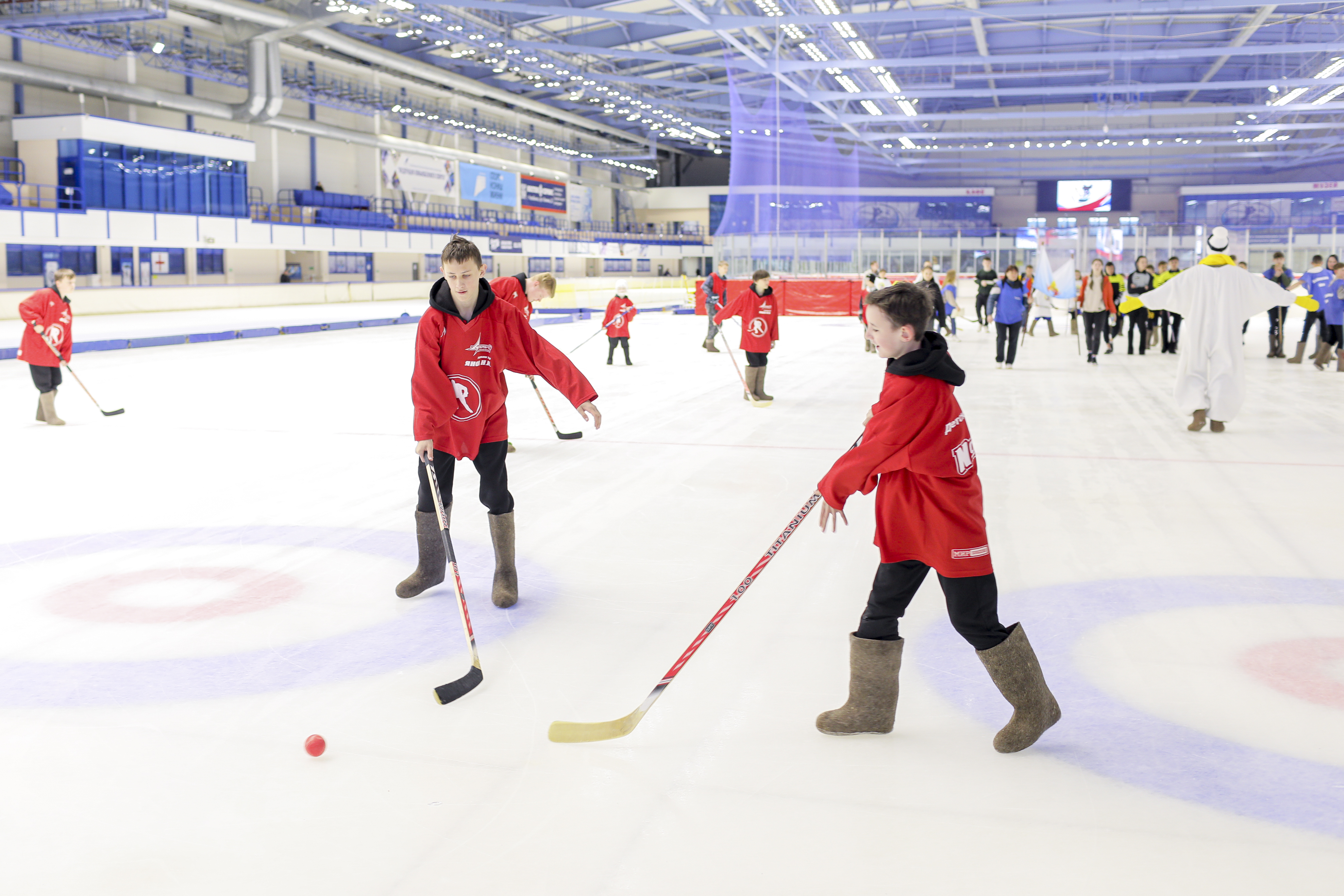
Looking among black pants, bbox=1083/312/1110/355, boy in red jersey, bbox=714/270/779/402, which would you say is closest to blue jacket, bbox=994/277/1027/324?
black pants, bbox=1083/312/1110/355

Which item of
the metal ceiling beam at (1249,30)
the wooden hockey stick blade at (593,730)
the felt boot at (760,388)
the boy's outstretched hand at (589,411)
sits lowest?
the wooden hockey stick blade at (593,730)

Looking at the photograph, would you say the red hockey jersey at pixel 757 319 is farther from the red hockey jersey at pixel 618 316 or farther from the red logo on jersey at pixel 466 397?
the red logo on jersey at pixel 466 397

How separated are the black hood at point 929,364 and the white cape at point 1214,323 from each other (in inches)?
256

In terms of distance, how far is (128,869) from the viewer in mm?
2365

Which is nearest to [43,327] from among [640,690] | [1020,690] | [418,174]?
[640,690]

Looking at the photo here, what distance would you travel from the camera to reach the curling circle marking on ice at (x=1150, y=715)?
8.98ft

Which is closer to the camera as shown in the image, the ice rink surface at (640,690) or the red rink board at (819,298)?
the ice rink surface at (640,690)

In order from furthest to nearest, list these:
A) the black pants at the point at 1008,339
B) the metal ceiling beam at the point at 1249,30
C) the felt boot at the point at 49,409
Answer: the metal ceiling beam at the point at 1249,30, the black pants at the point at 1008,339, the felt boot at the point at 49,409

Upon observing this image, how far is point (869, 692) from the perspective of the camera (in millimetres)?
3059

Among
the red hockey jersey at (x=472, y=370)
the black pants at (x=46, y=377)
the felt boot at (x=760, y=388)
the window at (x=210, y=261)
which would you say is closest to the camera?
the red hockey jersey at (x=472, y=370)

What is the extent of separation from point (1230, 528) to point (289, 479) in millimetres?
5390

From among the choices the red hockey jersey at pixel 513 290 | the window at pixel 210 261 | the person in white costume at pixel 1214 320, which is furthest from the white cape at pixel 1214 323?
the window at pixel 210 261

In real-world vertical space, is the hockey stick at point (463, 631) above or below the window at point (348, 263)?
below

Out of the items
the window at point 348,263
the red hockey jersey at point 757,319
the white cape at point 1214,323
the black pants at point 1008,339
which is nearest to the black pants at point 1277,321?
the black pants at point 1008,339
